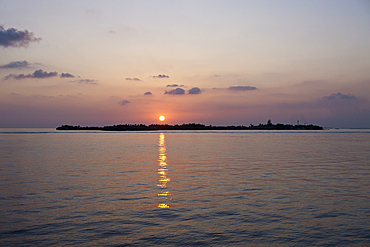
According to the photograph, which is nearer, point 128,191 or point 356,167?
point 128,191

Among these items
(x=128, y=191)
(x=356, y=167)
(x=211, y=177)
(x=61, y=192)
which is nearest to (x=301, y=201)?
(x=211, y=177)

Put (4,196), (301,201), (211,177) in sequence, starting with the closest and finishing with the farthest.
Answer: (301,201) < (4,196) < (211,177)

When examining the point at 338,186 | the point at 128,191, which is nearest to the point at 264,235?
the point at 128,191

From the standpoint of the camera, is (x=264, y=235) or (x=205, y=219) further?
(x=205, y=219)

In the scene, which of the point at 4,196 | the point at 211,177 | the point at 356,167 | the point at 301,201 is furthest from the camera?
the point at 356,167

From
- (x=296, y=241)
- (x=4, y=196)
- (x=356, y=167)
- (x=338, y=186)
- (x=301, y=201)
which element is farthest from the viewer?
(x=356, y=167)

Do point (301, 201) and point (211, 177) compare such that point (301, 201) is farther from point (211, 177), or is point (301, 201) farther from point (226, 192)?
point (211, 177)

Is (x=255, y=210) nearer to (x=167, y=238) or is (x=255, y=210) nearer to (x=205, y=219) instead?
(x=205, y=219)

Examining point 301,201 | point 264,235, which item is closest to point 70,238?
point 264,235

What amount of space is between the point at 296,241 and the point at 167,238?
448cm

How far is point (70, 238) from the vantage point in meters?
9.92

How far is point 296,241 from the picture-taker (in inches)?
381

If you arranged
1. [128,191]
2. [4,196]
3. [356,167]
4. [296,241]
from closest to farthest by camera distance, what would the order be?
[296,241], [4,196], [128,191], [356,167]

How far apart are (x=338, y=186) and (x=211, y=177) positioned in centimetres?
864
